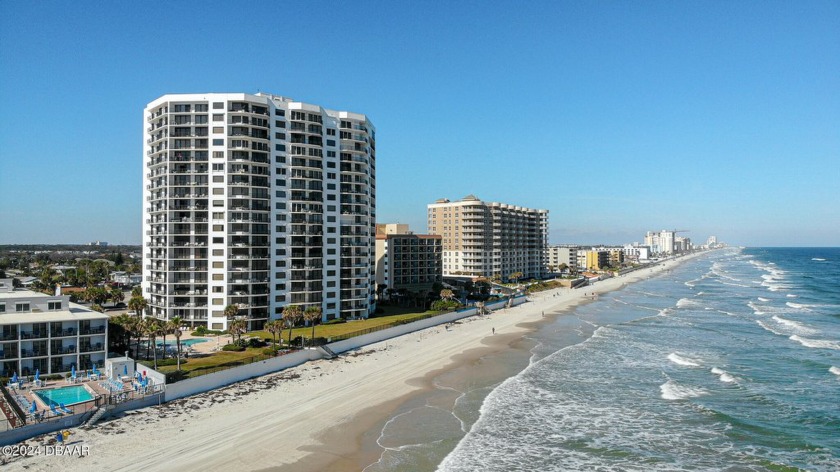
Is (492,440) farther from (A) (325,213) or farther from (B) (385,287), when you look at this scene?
(B) (385,287)

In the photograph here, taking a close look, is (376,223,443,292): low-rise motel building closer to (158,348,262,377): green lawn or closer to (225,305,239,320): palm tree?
(225,305,239,320): palm tree

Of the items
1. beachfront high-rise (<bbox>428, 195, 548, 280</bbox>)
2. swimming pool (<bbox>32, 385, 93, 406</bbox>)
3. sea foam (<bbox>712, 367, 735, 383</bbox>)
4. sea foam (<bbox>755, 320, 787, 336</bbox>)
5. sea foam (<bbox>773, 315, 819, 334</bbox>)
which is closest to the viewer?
swimming pool (<bbox>32, 385, 93, 406</bbox>)

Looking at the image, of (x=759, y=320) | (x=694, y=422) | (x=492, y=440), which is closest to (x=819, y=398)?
(x=694, y=422)

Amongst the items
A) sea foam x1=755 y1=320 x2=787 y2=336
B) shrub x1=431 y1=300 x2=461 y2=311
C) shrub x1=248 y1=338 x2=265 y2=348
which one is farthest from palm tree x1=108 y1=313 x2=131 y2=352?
sea foam x1=755 y1=320 x2=787 y2=336

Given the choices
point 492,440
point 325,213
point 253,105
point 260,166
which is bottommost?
point 492,440

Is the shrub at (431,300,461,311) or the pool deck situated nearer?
the pool deck

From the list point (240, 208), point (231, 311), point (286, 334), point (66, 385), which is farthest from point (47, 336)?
point (240, 208)
